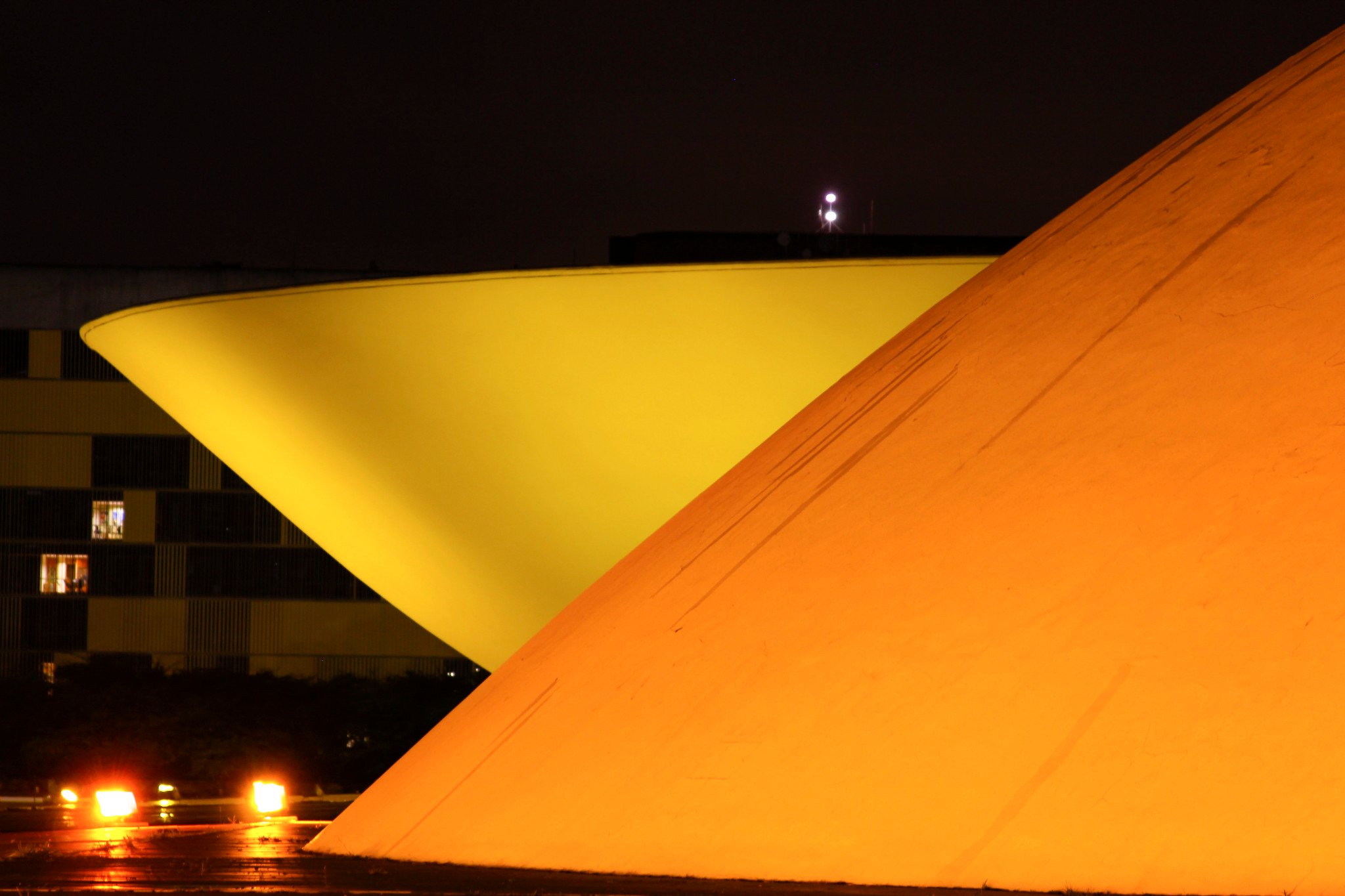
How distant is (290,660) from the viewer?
3694 cm

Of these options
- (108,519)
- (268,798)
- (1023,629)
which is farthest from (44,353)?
(1023,629)

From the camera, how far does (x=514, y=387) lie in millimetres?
10203

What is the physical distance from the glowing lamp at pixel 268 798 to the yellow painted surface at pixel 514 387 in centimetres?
584

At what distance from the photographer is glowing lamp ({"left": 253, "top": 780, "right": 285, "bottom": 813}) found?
17.1 metres

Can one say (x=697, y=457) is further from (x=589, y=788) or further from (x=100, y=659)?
(x=100, y=659)

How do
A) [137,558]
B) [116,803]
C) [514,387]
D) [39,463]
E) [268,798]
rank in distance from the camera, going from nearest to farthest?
1. [514,387]
2. [116,803]
3. [268,798]
4. [137,558]
5. [39,463]

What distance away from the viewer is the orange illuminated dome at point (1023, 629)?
5.19 m

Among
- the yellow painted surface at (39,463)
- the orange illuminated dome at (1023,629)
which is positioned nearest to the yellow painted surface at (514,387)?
the orange illuminated dome at (1023,629)

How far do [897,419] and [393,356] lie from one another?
4311 mm

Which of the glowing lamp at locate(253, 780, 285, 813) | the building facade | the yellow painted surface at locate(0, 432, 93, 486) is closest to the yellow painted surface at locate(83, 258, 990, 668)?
the glowing lamp at locate(253, 780, 285, 813)

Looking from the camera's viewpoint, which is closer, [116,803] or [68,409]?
[116,803]

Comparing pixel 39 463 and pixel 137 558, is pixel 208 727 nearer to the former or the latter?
pixel 137 558

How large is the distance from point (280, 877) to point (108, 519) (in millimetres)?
33216

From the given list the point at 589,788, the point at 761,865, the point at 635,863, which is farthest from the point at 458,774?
the point at 761,865
